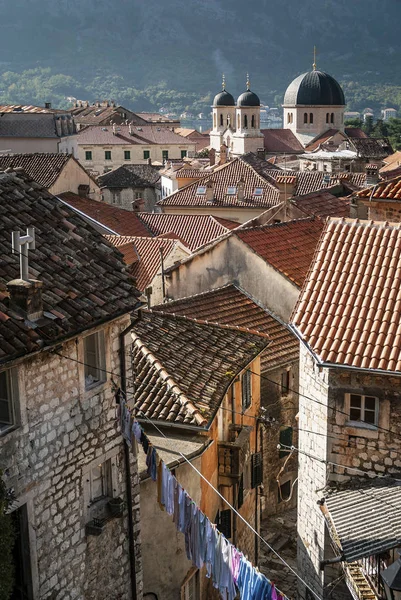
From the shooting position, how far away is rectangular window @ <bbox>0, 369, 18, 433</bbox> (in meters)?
10.7

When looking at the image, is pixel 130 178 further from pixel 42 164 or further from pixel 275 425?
pixel 275 425

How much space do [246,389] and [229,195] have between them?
3634cm

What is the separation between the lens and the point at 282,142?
393ft

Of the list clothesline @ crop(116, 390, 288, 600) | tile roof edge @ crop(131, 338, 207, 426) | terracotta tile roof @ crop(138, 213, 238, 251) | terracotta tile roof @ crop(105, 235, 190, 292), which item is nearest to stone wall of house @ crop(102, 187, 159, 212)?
terracotta tile roof @ crop(138, 213, 238, 251)

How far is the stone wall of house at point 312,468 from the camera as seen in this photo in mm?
16281

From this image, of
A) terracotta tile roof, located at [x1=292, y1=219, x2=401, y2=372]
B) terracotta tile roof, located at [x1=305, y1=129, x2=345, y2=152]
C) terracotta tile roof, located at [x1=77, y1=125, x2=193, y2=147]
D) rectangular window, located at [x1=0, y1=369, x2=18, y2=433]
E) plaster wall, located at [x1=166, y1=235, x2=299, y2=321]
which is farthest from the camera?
terracotta tile roof, located at [x1=305, y1=129, x2=345, y2=152]

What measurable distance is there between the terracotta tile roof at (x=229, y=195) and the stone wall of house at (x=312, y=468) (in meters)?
36.5

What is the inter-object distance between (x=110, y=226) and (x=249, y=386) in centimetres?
2299

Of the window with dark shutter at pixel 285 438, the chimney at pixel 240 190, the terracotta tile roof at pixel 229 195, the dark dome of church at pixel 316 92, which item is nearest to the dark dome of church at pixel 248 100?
the dark dome of church at pixel 316 92

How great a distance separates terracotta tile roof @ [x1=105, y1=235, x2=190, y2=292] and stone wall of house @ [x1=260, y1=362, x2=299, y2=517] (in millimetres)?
7818

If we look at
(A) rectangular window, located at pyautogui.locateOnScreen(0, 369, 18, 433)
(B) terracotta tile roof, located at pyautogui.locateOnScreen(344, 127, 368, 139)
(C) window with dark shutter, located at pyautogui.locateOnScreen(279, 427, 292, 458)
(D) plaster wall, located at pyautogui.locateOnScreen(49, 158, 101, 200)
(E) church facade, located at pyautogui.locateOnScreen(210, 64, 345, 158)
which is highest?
(E) church facade, located at pyautogui.locateOnScreen(210, 64, 345, 158)

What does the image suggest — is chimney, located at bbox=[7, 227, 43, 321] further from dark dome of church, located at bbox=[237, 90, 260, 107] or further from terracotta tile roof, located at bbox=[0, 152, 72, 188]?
dark dome of church, located at bbox=[237, 90, 260, 107]

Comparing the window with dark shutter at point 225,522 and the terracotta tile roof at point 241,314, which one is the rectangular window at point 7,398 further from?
the terracotta tile roof at point 241,314

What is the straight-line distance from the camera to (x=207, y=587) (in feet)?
55.2
